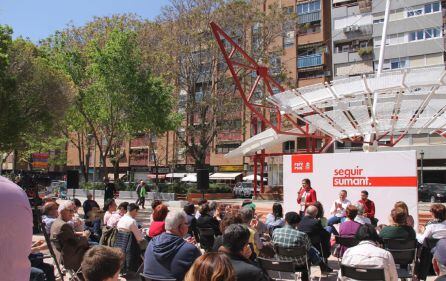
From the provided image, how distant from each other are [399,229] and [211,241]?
329 cm

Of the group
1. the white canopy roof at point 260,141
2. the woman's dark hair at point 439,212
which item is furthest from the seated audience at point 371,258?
the white canopy roof at point 260,141

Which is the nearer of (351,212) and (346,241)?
(346,241)

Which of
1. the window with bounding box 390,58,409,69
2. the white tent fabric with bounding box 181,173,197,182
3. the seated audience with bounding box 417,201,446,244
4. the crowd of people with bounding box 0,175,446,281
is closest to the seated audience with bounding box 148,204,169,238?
the crowd of people with bounding box 0,175,446,281

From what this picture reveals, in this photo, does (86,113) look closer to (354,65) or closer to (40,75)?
(40,75)

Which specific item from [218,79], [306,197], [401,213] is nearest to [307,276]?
[401,213]

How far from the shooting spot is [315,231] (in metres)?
7.71

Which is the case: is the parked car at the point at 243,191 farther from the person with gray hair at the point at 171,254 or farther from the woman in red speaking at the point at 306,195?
the person with gray hair at the point at 171,254

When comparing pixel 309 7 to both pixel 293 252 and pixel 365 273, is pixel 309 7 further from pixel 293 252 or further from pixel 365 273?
pixel 365 273

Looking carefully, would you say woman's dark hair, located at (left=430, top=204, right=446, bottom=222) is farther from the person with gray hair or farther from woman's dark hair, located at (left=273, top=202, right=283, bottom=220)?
the person with gray hair

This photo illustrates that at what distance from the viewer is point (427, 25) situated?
140 feet

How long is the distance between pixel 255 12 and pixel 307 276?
97.3 ft

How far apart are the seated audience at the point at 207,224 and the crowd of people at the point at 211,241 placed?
0.02 m

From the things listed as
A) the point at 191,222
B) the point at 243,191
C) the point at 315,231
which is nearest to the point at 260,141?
the point at 191,222

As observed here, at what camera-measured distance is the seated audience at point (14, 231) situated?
1581 millimetres
